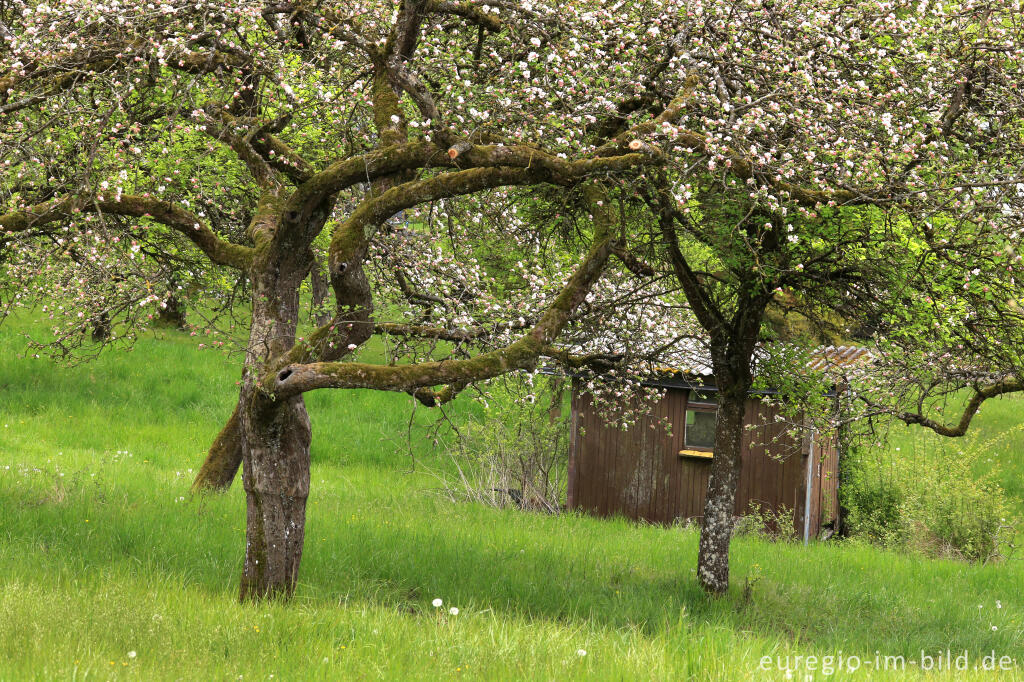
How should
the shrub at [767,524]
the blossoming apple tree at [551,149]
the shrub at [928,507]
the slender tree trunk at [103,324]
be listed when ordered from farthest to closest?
the shrub at [767,524]
the shrub at [928,507]
the slender tree trunk at [103,324]
the blossoming apple tree at [551,149]

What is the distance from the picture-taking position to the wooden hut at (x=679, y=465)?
61.7 feet

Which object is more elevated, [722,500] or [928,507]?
[722,500]

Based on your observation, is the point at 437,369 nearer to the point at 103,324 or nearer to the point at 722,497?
the point at 722,497

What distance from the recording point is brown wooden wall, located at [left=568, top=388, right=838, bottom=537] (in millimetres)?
18859

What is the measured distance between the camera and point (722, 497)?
448 inches

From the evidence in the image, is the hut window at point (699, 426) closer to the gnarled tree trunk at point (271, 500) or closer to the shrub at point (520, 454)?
the shrub at point (520, 454)

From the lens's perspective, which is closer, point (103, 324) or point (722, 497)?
point (722, 497)

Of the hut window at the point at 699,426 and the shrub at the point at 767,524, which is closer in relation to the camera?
the shrub at the point at 767,524

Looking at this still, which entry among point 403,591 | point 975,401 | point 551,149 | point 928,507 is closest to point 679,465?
point 928,507

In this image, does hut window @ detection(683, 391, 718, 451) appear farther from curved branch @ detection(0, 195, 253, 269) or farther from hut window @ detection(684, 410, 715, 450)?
curved branch @ detection(0, 195, 253, 269)

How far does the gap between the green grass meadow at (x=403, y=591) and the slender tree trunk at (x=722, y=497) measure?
39cm

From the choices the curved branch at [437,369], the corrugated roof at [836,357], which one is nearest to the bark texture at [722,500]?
the corrugated roof at [836,357]

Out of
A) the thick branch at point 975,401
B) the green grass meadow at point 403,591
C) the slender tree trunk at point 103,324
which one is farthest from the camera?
the thick branch at point 975,401

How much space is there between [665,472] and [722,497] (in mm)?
8390
